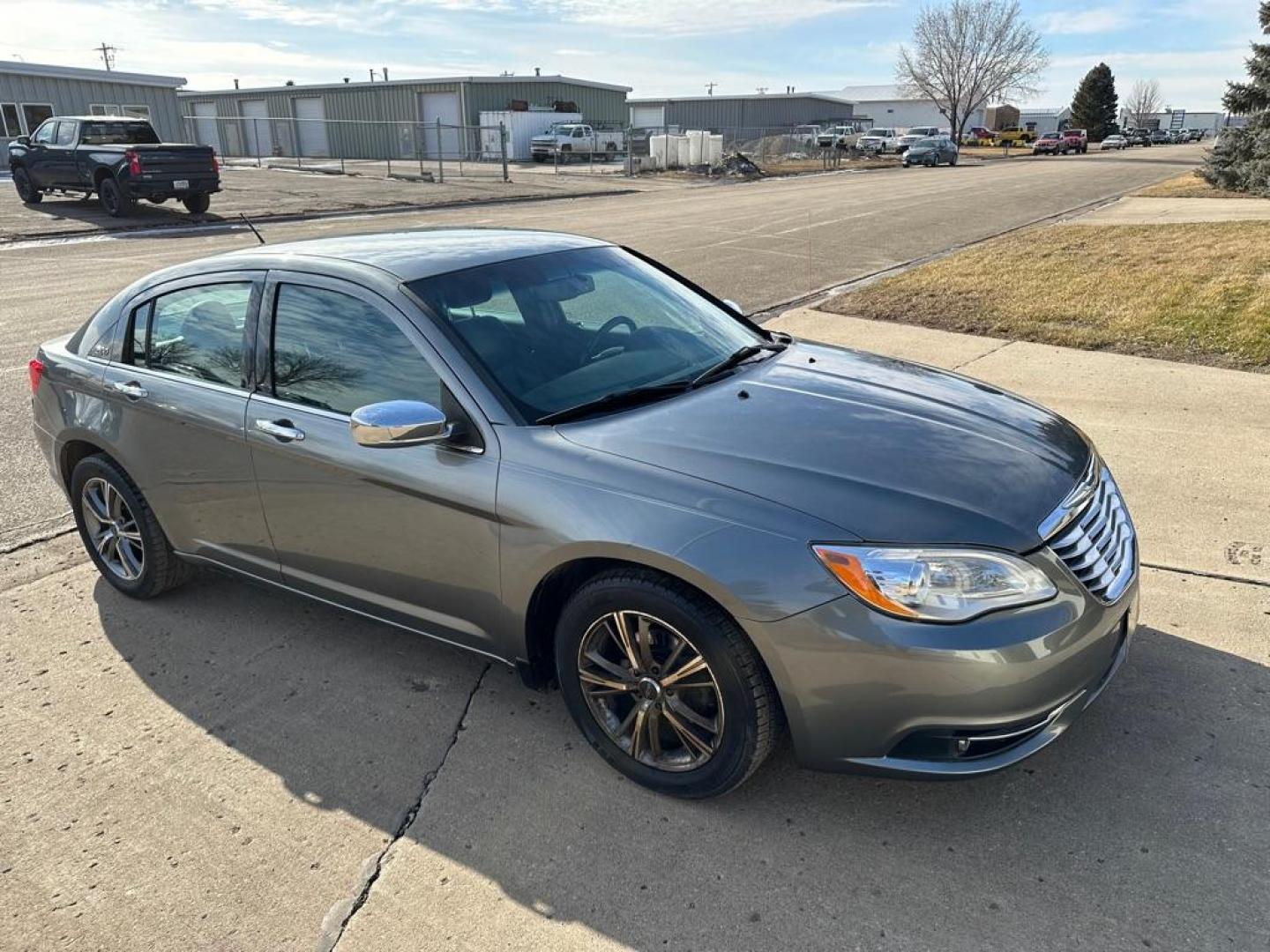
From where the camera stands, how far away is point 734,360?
146 inches

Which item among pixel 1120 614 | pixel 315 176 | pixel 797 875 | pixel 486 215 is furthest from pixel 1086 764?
pixel 315 176

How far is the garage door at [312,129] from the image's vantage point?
184 feet

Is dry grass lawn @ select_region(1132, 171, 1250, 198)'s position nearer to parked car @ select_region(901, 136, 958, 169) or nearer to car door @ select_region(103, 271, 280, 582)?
parked car @ select_region(901, 136, 958, 169)

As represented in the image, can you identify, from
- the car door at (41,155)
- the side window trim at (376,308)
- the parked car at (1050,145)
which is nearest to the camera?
the side window trim at (376,308)

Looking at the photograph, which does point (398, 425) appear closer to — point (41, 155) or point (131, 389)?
point (131, 389)

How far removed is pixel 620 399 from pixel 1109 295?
8525 mm

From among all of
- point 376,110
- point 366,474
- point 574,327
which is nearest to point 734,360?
point 574,327

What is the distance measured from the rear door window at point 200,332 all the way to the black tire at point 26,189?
2190cm

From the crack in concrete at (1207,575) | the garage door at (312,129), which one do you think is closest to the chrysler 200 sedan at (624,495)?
the crack in concrete at (1207,575)

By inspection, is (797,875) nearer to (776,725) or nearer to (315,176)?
(776,725)

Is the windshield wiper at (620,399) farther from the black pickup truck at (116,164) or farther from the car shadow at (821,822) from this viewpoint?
the black pickup truck at (116,164)

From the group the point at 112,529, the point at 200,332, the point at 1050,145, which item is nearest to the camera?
the point at 200,332

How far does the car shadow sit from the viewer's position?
2.42 m

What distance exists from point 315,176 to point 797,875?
36.4m
